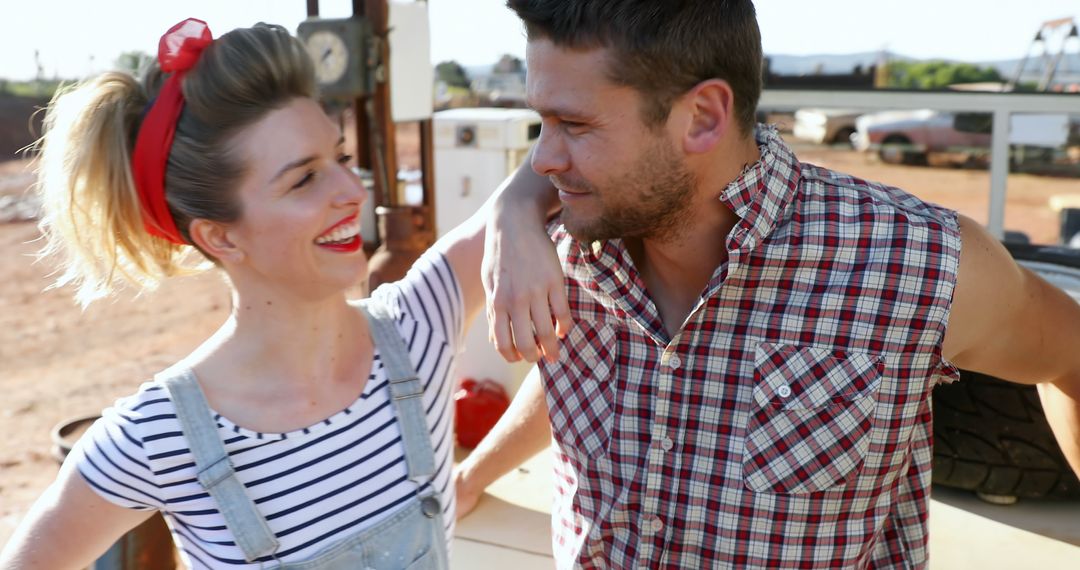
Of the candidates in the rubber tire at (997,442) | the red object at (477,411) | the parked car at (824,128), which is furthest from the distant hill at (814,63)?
the rubber tire at (997,442)

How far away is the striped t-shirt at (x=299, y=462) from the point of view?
55.9 inches

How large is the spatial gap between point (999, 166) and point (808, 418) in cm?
267

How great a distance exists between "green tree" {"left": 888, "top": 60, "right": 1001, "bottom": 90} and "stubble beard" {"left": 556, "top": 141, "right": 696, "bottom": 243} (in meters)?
2.66

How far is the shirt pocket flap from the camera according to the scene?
1460 millimetres

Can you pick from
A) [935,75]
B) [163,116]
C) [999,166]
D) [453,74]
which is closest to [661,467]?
[163,116]

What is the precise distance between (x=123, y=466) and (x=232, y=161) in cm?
48

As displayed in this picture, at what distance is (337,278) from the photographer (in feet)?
5.16

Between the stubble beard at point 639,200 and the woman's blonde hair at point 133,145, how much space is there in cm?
51

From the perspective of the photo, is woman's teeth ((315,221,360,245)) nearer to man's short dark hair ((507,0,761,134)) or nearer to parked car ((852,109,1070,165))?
man's short dark hair ((507,0,761,134))

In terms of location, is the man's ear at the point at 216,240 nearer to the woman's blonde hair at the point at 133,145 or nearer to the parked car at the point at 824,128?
the woman's blonde hair at the point at 133,145

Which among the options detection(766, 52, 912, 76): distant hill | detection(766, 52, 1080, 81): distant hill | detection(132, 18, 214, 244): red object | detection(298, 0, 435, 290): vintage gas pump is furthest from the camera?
detection(298, 0, 435, 290): vintage gas pump

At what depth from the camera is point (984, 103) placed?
3.69m

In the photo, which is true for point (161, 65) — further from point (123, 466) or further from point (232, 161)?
point (123, 466)

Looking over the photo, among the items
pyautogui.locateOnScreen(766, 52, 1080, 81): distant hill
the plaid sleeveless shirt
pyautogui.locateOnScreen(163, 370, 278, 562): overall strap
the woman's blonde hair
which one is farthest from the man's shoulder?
pyautogui.locateOnScreen(766, 52, 1080, 81): distant hill
